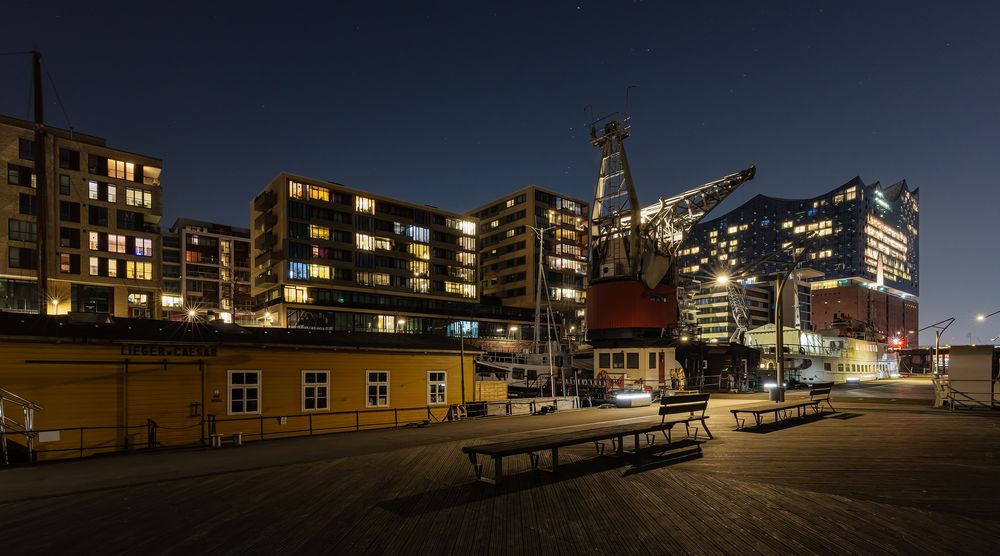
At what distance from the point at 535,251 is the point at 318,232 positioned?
4066 centimetres

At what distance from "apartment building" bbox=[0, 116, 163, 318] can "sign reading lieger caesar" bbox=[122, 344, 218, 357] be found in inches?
1787

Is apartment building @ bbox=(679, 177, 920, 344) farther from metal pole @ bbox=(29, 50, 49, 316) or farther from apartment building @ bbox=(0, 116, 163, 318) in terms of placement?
Result: metal pole @ bbox=(29, 50, 49, 316)

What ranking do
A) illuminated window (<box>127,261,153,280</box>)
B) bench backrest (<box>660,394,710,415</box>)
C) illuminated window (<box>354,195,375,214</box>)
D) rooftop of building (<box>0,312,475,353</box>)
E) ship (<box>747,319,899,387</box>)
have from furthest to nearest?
1. illuminated window (<box>354,195,375,214</box>)
2. illuminated window (<box>127,261,153,280</box>)
3. ship (<box>747,319,899,387</box>)
4. rooftop of building (<box>0,312,475,353</box>)
5. bench backrest (<box>660,394,710,415</box>)

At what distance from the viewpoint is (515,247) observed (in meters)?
105

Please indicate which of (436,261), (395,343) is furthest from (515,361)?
(395,343)

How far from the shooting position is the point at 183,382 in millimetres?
17016

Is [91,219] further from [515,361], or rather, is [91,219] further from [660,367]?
[660,367]

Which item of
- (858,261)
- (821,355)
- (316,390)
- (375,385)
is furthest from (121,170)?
(858,261)

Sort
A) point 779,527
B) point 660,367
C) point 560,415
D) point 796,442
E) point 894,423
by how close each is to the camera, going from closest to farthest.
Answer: point 779,527
point 796,442
point 894,423
point 560,415
point 660,367

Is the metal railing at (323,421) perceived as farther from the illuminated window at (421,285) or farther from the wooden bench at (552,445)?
the illuminated window at (421,285)

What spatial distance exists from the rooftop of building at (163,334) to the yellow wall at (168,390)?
0.29 m

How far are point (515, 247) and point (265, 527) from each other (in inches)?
3884

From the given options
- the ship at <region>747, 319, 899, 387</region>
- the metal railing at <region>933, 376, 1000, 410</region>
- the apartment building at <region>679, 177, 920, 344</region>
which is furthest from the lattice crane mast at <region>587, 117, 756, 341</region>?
the apartment building at <region>679, 177, 920, 344</region>

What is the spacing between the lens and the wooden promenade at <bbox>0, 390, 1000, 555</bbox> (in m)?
6.35
